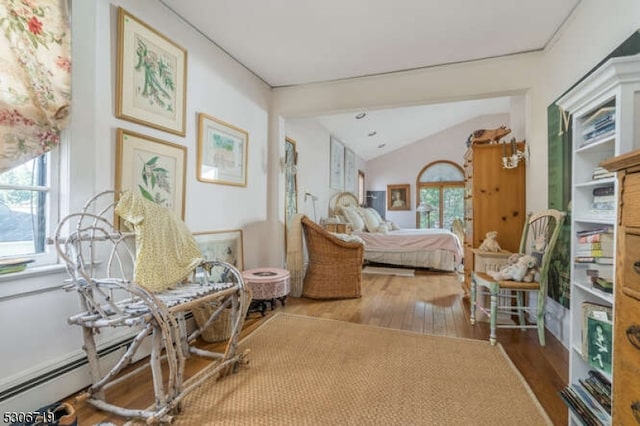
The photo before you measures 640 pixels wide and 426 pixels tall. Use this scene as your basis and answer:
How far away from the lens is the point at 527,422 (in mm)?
1342

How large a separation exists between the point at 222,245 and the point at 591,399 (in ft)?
8.27

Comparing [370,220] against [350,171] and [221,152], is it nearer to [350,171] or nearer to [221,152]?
[350,171]

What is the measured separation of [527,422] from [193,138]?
273 cm

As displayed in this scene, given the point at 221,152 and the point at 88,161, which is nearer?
the point at 88,161

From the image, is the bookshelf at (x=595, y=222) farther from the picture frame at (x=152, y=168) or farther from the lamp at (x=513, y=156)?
the picture frame at (x=152, y=168)

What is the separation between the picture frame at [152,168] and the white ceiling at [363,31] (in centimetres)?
104

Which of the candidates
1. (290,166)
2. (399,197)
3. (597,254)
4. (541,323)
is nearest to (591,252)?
(597,254)

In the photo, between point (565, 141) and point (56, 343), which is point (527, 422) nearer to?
point (565, 141)

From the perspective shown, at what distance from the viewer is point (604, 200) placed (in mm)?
1279

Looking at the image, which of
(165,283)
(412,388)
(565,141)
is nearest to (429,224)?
(565,141)

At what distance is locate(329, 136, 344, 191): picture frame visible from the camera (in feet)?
18.6

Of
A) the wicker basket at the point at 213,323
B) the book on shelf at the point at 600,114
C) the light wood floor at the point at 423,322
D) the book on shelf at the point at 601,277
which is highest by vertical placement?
the book on shelf at the point at 600,114

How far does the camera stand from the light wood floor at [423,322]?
1.54 meters

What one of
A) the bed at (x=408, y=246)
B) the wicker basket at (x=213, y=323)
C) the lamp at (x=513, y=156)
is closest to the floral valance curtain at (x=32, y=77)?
the wicker basket at (x=213, y=323)
